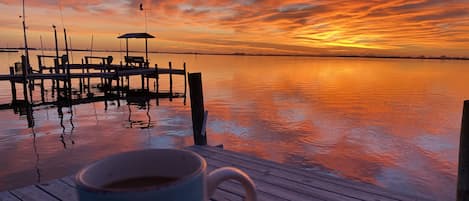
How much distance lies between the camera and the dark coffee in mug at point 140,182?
0.94 meters

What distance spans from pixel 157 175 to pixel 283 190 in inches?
109

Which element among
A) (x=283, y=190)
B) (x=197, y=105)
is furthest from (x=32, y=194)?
(x=197, y=105)

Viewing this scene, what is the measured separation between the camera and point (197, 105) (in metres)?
5.82

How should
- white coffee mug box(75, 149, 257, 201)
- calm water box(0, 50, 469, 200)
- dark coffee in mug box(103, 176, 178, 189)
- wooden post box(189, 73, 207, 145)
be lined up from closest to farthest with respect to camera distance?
1. white coffee mug box(75, 149, 257, 201)
2. dark coffee in mug box(103, 176, 178, 189)
3. wooden post box(189, 73, 207, 145)
4. calm water box(0, 50, 469, 200)

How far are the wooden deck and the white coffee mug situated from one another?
7.56ft

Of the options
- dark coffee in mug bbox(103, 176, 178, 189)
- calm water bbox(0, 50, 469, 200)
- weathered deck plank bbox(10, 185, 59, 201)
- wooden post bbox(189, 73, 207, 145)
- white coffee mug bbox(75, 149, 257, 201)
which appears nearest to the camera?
white coffee mug bbox(75, 149, 257, 201)

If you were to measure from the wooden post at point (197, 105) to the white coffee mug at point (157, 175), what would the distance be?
15.0ft

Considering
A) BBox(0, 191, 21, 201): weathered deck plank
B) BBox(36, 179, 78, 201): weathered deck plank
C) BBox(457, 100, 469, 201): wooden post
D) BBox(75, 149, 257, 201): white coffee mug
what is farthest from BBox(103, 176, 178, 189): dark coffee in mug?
BBox(457, 100, 469, 201): wooden post

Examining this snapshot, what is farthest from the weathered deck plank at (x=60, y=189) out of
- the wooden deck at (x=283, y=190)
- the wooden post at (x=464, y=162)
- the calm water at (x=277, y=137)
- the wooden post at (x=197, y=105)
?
the calm water at (x=277, y=137)

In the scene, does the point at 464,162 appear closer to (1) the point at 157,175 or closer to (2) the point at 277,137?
(1) the point at 157,175

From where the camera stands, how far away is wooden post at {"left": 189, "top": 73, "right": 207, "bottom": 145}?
18.4ft

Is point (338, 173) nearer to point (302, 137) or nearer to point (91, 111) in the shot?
point (302, 137)

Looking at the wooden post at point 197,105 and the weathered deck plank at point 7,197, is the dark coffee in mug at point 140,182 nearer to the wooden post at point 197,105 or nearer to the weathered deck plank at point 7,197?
the weathered deck plank at point 7,197

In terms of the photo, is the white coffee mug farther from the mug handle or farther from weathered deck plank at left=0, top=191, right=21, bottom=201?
weathered deck plank at left=0, top=191, right=21, bottom=201
